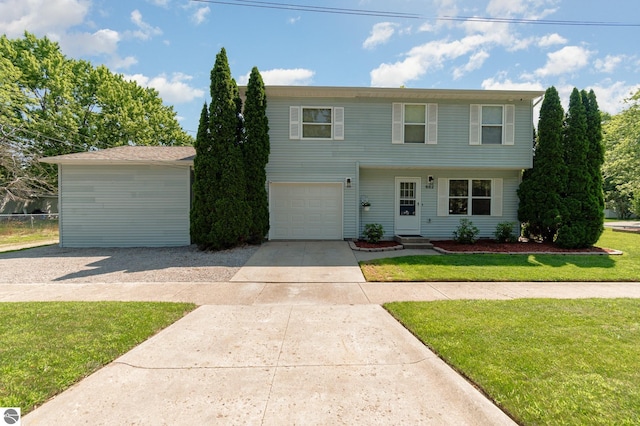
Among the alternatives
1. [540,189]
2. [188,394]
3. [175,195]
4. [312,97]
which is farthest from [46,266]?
[540,189]

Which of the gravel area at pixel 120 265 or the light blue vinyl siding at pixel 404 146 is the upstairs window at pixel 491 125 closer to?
the light blue vinyl siding at pixel 404 146

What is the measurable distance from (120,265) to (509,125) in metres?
13.5

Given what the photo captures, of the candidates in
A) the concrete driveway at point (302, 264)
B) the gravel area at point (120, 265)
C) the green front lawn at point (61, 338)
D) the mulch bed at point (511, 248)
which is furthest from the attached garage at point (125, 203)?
the mulch bed at point (511, 248)

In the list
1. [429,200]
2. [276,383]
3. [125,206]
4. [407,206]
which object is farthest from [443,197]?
[125,206]

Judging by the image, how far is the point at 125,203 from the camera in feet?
33.3

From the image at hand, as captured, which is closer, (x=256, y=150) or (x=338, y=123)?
(x=256, y=150)

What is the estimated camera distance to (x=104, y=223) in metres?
10.1

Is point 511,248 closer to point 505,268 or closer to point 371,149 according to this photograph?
point 505,268

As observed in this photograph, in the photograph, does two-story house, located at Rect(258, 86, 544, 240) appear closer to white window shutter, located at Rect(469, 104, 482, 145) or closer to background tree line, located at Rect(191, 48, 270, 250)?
white window shutter, located at Rect(469, 104, 482, 145)

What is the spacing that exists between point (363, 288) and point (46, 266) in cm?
820

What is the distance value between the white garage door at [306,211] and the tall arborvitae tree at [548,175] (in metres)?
6.75

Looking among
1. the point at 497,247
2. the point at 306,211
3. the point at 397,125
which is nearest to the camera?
the point at 497,247

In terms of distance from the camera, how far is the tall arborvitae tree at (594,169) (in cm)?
924

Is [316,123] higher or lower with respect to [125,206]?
higher
